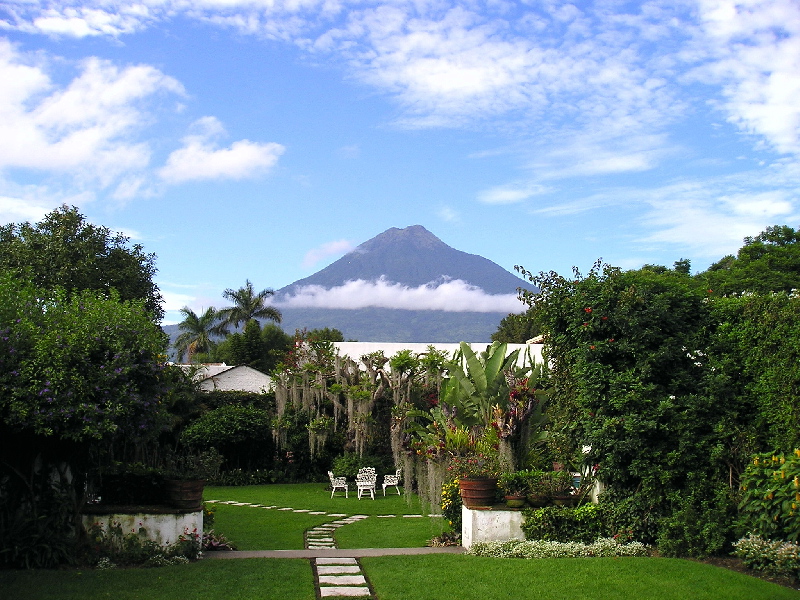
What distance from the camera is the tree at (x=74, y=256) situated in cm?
2023

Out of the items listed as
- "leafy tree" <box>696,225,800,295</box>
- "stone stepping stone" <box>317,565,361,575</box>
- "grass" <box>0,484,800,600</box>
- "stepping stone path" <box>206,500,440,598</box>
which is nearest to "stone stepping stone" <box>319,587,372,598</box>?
"stepping stone path" <box>206,500,440,598</box>

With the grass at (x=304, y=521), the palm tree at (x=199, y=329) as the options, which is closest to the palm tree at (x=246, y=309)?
the palm tree at (x=199, y=329)

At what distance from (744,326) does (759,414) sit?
1.14m

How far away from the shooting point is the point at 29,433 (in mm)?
7891

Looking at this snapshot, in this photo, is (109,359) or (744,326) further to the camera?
(744,326)

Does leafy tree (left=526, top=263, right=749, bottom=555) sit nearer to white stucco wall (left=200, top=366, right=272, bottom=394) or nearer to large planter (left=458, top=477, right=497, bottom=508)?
large planter (left=458, top=477, right=497, bottom=508)

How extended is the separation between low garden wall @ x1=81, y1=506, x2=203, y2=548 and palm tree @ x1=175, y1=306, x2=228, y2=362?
40569mm

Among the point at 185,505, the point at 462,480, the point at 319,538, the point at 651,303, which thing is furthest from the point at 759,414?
the point at 185,505

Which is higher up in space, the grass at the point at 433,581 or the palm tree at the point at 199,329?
the palm tree at the point at 199,329

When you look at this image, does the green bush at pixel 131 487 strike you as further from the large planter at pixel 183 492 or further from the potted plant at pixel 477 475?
the potted plant at pixel 477 475

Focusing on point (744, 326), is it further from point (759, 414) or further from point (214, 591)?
point (214, 591)

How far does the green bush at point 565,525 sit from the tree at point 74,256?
48.4ft

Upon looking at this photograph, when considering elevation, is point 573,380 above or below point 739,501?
above

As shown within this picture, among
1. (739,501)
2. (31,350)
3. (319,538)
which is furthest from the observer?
(319,538)
